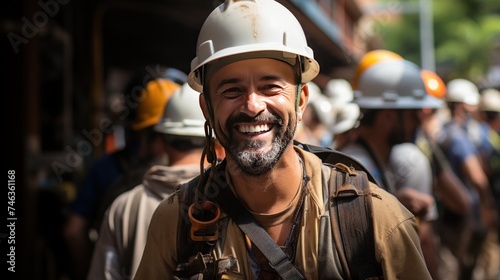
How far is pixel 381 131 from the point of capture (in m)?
5.30

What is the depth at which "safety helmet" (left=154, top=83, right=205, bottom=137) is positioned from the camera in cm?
442

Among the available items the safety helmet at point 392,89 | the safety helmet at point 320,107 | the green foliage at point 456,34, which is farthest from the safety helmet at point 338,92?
the green foliage at point 456,34

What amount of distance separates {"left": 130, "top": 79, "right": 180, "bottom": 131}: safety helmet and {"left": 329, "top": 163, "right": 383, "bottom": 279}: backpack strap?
2772 millimetres

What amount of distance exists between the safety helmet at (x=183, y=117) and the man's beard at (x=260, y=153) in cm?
138

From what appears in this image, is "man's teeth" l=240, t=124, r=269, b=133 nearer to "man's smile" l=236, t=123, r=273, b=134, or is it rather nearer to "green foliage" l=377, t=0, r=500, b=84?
"man's smile" l=236, t=123, r=273, b=134

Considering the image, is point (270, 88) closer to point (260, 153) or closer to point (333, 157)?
point (260, 153)

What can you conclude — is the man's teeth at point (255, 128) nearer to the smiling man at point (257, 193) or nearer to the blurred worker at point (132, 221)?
the smiling man at point (257, 193)

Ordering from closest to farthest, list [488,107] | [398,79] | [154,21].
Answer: [398,79] < [154,21] < [488,107]

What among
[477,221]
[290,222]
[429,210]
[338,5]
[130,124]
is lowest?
[477,221]

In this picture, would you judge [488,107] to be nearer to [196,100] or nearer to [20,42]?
[20,42]

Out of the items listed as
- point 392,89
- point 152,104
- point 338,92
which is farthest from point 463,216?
point 152,104

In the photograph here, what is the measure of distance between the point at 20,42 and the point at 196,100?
3453 mm

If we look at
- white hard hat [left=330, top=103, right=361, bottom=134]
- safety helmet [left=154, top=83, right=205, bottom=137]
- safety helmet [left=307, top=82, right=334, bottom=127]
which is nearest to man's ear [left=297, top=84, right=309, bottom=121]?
safety helmet [left=154, top=83, right=205, bottom=137]

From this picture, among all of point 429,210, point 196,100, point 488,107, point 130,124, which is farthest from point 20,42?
point 488,107
